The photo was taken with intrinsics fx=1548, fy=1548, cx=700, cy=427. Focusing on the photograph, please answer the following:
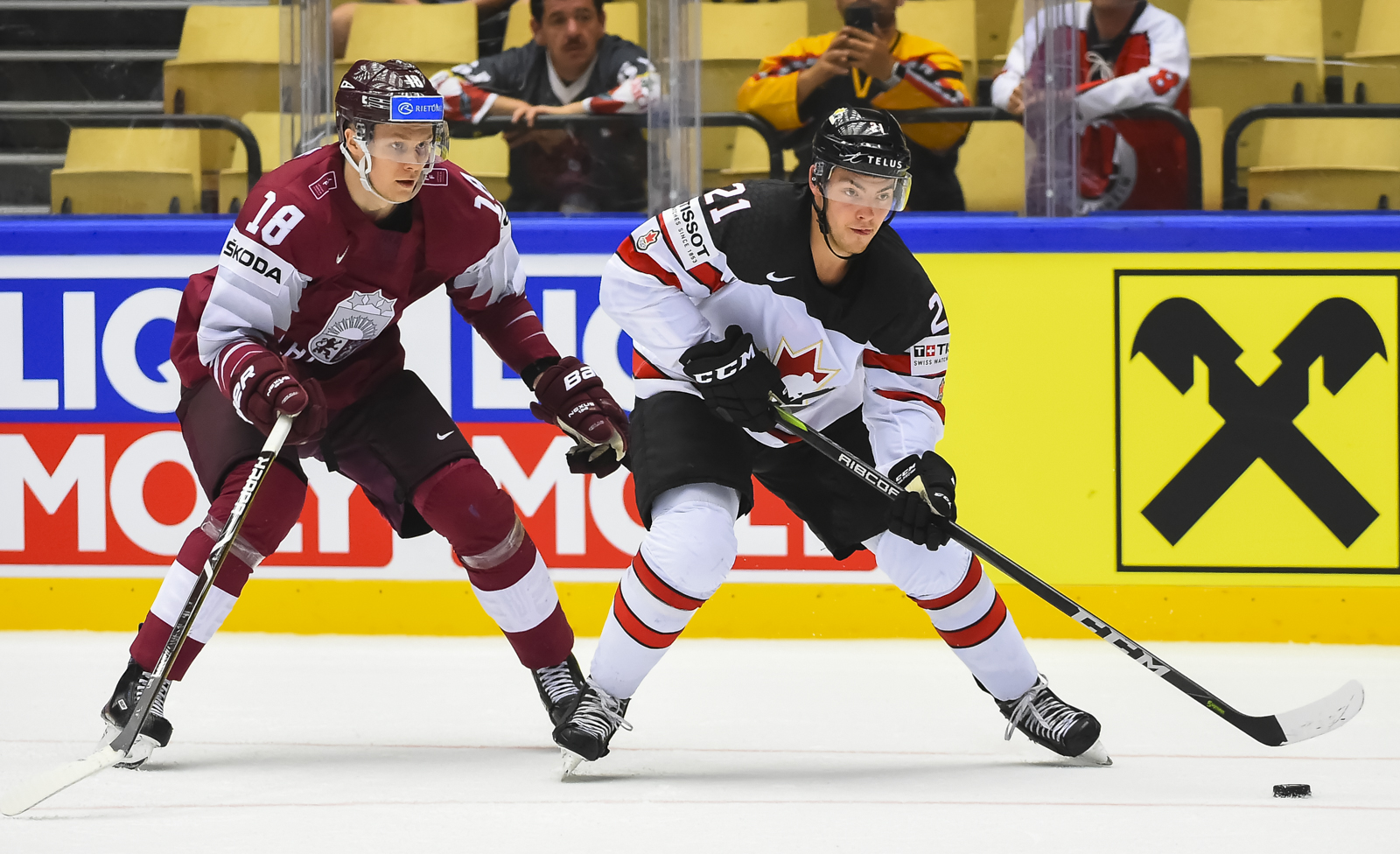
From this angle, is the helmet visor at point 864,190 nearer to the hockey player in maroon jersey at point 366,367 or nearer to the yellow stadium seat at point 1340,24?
the hockey player in maroon jersey at point 366,367

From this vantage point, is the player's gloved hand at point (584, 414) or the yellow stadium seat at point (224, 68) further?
the yellow stadium seat at point (224, 68)

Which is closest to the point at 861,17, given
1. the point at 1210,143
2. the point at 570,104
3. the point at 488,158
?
the point at 570,104

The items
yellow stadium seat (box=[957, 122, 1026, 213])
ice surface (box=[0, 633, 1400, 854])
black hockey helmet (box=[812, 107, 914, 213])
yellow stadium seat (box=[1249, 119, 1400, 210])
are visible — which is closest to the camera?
ice surface (box=[0, 633, 1400, 854])

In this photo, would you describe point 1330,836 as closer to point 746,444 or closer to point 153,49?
point 746,444

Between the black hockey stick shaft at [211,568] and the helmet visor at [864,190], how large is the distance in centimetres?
103

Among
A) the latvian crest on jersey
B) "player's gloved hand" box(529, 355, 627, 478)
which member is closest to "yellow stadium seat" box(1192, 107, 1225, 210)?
"player's gloved hand" box(529, 355, 627, 478)

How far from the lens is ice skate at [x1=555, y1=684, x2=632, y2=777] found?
8.74 feet

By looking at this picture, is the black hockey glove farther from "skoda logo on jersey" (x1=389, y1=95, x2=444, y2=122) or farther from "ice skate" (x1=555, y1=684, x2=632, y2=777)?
"skoda logo on jersey" (x1=389, y1=95, x2=444, y2=122)

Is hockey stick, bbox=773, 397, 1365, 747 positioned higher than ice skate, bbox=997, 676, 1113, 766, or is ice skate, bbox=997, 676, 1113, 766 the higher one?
hockey stick, bbox=773, 397, 1365, 747

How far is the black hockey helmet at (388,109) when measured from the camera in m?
2.68

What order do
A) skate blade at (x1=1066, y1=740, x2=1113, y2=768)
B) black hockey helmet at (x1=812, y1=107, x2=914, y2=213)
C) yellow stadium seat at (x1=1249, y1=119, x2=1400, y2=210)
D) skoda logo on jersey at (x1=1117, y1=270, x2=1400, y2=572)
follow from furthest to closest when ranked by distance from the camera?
1. yellow stadium seat at (x1=1249, y1=119, x2=1400, y2=210)
2. skoda logo on jersey at (x1=1117, y1=270, x2=1400, y2=572)
3. skate blade at (x1=1066, y1=740, x2=1113, y2=768)
4. black hockey helmet at (x1=812, y1=107, x2=914, y2=213)

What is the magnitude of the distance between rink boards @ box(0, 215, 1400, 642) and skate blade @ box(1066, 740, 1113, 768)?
1.14 meters

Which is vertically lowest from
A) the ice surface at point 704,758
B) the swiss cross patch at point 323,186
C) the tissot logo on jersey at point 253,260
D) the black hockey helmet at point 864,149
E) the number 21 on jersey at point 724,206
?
the ice surface at point 704,758

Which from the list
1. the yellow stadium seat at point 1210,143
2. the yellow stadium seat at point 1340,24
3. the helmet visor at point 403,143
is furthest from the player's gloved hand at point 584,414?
the yellow stadium seat at point 1340,24
